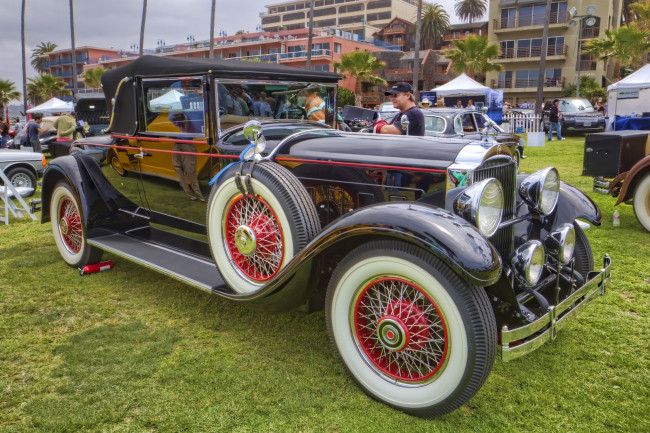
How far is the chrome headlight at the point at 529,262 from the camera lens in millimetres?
2539

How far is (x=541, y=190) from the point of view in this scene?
3.08 metres

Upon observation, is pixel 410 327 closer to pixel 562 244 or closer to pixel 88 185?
pixel 562 244

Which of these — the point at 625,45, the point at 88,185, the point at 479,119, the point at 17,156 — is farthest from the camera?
the point at 625,45

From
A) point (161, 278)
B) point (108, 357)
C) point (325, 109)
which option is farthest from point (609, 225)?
point (108, 357)

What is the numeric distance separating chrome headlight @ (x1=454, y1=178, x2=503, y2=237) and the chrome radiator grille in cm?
27

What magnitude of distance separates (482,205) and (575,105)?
20531 millimetres

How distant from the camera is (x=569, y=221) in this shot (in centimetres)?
333

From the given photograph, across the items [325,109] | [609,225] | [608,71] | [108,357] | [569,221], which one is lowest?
[108,357]

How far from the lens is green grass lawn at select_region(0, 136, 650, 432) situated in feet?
7.88

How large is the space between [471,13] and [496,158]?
69427mm

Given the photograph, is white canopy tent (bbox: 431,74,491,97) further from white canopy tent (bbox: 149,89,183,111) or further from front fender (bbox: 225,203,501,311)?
front fender (bbox: 225,203,501,311)

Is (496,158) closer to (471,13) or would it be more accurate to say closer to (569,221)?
(569,221)

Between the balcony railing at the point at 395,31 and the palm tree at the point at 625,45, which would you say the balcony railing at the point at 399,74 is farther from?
the balcony railing at the point at 395,31

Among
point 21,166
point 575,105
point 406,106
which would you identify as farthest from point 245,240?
→ point 575,105
